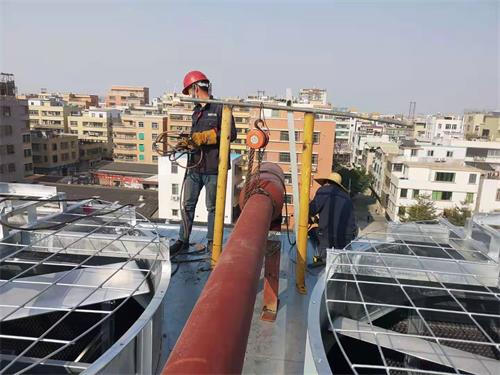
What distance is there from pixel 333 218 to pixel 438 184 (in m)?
28.3

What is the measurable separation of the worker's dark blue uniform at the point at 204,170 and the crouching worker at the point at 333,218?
1520mm

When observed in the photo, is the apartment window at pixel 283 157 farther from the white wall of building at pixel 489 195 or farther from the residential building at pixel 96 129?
the residential building at pixel 96 129

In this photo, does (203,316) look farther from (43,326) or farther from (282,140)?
(282,140)

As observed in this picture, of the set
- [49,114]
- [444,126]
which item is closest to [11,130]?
[49,114]

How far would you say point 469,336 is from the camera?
193 inches

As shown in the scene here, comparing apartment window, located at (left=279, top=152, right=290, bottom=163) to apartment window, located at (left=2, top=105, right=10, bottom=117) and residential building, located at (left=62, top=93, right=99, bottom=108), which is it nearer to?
→ apartment window, located at (left=2, top=105, right=10, bottom=117)

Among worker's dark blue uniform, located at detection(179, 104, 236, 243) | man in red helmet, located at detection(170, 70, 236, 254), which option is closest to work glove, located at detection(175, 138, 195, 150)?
man in red helmet, located at detection(170, 70, 236, 254)

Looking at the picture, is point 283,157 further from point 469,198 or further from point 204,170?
point 204,170

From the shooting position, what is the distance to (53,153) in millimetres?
42406

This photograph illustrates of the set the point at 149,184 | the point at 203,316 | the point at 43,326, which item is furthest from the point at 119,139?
the point at 203,316

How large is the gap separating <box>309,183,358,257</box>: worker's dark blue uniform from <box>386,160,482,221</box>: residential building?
27334mm

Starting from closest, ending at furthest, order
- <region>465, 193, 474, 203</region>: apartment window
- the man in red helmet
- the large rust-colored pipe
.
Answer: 1. the large rust-colored pipe
2. the man in red helmet
3. <region>465, 193, 474, 203</region>: apartment window

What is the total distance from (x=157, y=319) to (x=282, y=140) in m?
23.2

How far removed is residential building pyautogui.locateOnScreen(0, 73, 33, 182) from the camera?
29.2 meters
